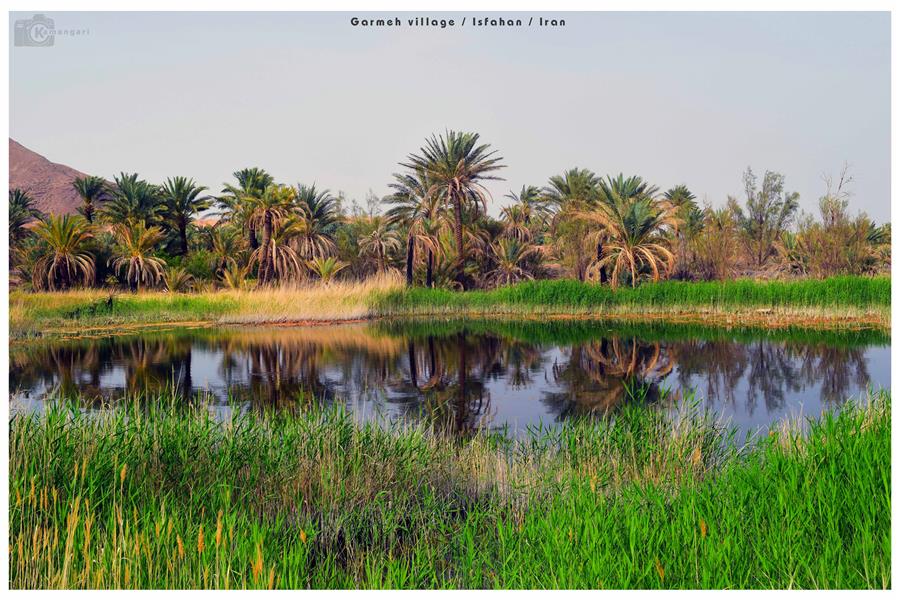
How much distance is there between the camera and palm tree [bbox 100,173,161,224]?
124 ft

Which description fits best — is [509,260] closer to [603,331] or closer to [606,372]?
[603,331]

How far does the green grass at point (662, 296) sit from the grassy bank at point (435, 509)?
1826 centimetres

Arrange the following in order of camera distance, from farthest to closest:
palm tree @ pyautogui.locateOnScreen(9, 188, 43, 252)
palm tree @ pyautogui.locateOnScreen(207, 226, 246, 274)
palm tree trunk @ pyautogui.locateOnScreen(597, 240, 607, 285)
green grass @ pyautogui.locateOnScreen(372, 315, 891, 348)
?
palm tree @ pyautogui.locateOnScreen(207, 226, 246, 274) < palm tree trunk @ pyautogui.locateOnScreen(597, 240, 607, 285) < palm tree @ pyautogui.locateOnScreen(9, 188, 43, 252) < green grass @ pyautogui.locateOnScreen(372, 315, 891, 348)

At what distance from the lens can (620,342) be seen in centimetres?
2073

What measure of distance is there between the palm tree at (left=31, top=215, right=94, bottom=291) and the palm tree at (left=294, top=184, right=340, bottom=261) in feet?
33.9

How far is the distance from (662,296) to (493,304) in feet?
21.8

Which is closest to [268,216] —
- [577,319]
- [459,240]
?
[459,240]

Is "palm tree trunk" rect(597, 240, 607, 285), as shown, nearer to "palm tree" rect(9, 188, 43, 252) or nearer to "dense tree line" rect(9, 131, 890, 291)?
"dense tree line" rect(9, 131, 890, 291)

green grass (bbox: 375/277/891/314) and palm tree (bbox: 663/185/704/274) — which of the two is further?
palm tree (bbox: 663/185/704/274)

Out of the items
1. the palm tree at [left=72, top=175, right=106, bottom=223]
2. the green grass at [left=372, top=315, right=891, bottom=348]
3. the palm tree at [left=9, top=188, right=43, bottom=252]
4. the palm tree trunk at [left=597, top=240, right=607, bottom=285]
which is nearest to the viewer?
the green grass at [left=372, top=315, right=891, bottom=348]

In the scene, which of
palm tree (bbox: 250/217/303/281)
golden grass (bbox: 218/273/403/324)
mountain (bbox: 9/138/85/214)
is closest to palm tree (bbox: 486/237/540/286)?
golden grass (bbox: 218/273/403/324)

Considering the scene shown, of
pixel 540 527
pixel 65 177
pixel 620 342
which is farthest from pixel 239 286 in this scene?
pixel 65 177

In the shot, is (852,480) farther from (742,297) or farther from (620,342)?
(742,297)

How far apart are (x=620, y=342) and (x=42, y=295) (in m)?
19.7
